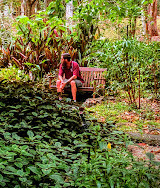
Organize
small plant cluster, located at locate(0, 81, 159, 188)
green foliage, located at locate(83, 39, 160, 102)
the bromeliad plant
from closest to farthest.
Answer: small plant cluster, located at locate(0, 81, 159, 188)
green foliage, located at locate(83, 39, 160, 102)
the bromeliad plant

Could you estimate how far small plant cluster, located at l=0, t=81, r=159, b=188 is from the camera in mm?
1781

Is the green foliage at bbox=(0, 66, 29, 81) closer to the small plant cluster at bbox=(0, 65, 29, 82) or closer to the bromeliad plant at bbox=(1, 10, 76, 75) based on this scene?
the small plant cluster at bbox=(0, 65, 29, 82)

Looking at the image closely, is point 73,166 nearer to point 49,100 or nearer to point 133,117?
point 49,100

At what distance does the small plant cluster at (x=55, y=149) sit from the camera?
178cm

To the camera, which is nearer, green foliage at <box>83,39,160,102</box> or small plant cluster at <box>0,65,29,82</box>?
green foliage at <box>83,39,160,102</box>

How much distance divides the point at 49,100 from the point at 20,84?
2.19 feet

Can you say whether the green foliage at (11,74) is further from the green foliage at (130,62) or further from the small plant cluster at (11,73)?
the green foliage at (130,62)

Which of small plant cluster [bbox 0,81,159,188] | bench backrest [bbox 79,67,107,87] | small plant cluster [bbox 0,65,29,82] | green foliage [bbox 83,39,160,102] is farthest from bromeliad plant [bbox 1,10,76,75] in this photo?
small plant cluster [bbox 0,81,159,188]

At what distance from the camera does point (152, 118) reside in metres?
4.56

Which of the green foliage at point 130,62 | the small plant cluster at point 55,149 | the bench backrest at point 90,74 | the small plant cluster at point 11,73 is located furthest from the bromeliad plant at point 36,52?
the small plant cluster at point 55,149

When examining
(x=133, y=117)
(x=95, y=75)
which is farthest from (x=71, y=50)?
(x=133, y=117)

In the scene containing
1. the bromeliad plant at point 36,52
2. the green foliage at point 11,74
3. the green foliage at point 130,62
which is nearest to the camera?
the green foliage at point 130,62

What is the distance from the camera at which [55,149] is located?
254 cm

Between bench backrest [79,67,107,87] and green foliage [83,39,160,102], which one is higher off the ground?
green foliage [83,39,160,102]
